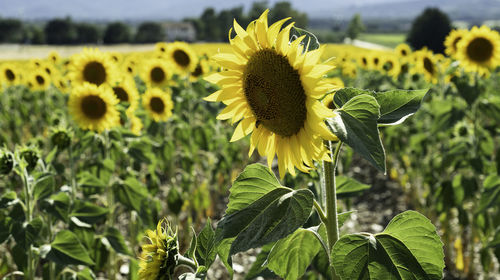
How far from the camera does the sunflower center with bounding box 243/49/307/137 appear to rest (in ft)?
3.69

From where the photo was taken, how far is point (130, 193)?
3.00 metres

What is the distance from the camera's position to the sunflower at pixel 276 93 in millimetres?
1051

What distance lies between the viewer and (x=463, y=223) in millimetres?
3473

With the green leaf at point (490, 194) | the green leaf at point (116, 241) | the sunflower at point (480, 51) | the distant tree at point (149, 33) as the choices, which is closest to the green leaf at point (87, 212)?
the green leaf at point (116, 241)

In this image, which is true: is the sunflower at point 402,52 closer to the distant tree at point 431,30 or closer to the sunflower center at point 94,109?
the sunflower center at point 94,109

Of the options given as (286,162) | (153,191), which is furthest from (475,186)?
(286,162)

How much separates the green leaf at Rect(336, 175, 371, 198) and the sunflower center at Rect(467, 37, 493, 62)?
268 cm

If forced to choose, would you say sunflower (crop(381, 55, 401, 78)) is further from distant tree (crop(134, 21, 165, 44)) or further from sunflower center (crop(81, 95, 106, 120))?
distant tree (crop(134, 21, 165, 44))

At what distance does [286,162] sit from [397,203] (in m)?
4.40

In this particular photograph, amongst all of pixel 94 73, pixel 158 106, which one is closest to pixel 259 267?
pixel 94 73

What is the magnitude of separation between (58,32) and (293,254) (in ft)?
191

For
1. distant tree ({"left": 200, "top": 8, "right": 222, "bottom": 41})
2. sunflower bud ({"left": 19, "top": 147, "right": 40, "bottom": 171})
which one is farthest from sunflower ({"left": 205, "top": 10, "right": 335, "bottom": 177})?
distant tree ({"left": 200, "top": 8, "right": 222, "bottom": 41})

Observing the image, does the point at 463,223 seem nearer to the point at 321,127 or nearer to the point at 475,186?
the point at 475,186

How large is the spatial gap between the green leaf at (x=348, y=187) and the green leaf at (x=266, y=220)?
645 millimetres
